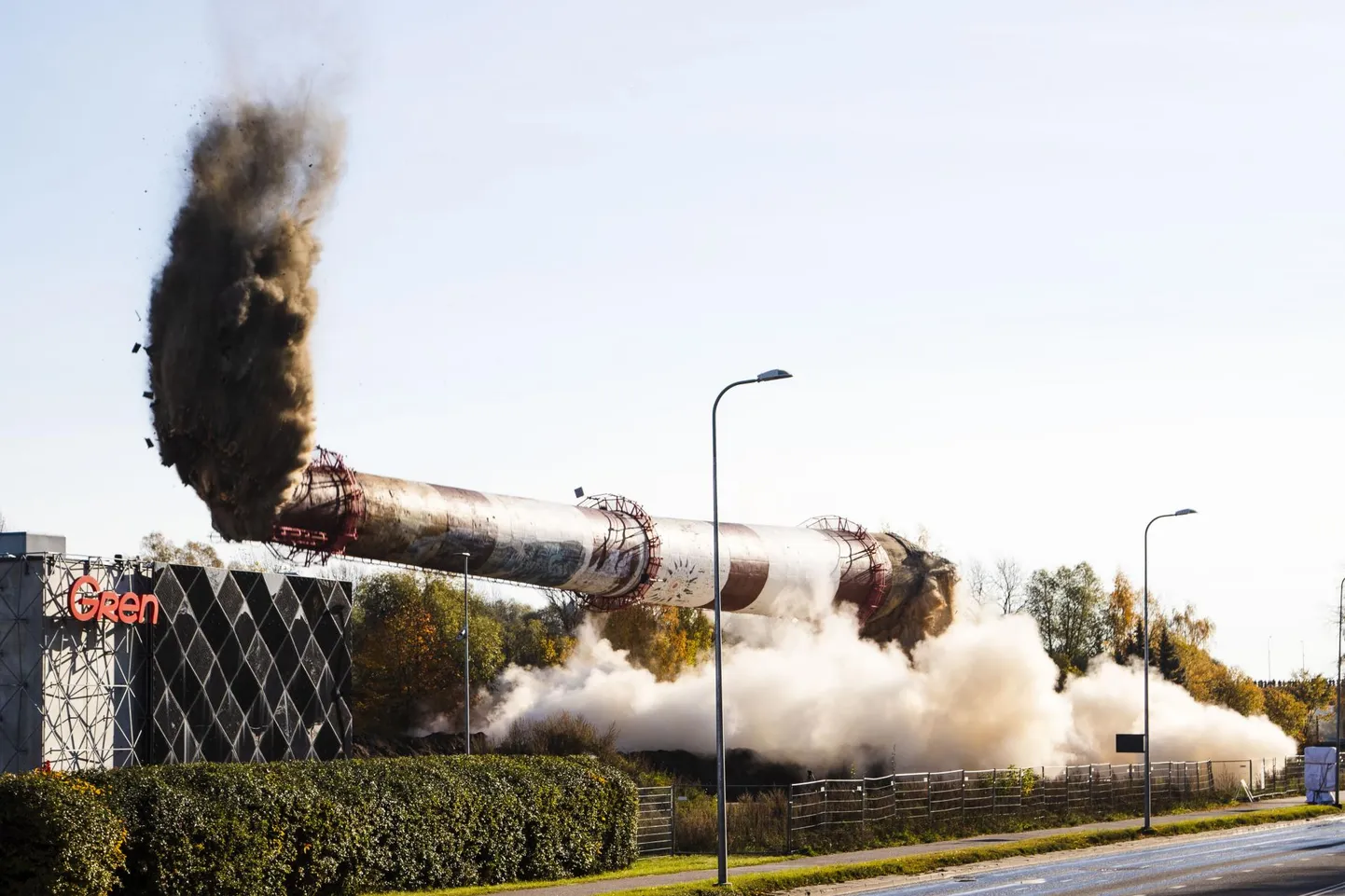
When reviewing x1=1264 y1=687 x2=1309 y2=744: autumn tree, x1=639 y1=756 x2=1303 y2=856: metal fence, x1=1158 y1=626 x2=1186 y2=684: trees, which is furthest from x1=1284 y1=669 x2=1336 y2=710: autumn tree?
x1=639 y1=756 x2=1303 y2=856: metal fence

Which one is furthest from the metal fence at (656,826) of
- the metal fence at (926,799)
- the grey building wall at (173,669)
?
the grey building wall at (173,669)

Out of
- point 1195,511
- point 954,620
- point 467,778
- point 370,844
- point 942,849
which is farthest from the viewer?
point 954,620

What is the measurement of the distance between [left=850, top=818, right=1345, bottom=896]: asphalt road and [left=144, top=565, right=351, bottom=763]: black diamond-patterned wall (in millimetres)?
19404

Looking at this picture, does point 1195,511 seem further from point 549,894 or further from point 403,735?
point 403,735

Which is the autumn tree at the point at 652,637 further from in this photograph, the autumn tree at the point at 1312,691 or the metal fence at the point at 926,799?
the autumn tree at the point at 1312,691

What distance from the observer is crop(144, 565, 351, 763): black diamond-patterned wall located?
135ft

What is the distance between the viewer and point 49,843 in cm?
2180

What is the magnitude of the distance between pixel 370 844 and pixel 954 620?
3498 cm

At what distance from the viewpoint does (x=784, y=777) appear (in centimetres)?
5481

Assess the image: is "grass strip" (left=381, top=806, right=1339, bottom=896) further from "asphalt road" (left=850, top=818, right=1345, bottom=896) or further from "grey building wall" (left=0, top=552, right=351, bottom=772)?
"grey building wall" (left=0, top=552, right=351, bottom=772)

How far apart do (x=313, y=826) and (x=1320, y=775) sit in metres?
46.8

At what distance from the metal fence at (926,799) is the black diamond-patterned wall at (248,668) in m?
11.1

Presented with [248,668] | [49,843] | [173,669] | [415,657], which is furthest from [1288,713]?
[49,843]

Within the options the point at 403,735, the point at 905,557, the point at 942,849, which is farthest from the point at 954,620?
the point at 403,735
